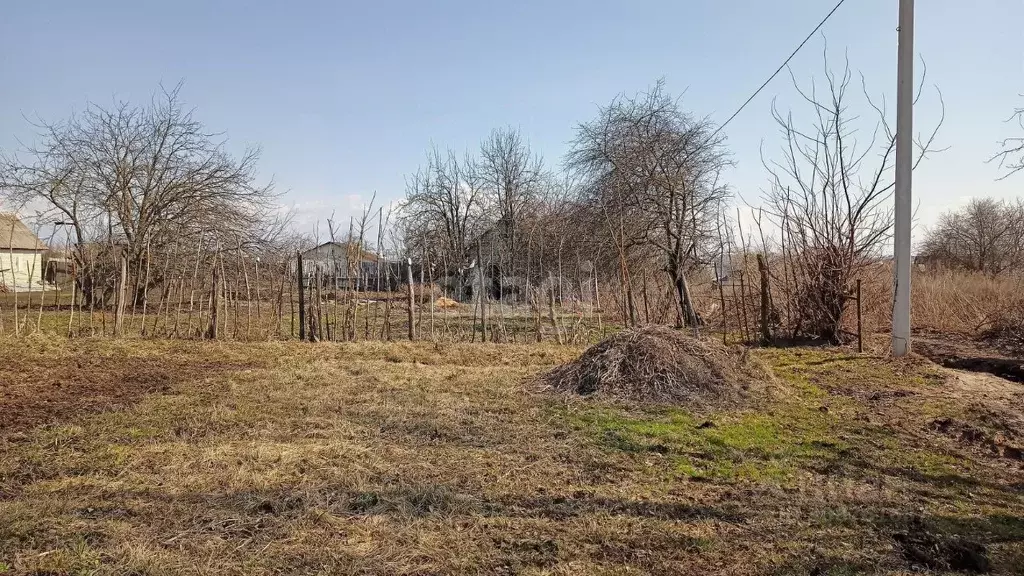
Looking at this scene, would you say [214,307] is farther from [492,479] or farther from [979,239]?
[979,239]

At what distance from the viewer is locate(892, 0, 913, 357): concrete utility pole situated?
8.67 meters

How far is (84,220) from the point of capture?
50.4 ft

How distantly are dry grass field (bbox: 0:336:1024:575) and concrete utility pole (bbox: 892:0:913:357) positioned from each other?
190cm

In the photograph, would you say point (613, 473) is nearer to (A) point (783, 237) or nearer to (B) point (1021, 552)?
(B) point (1021, 552)

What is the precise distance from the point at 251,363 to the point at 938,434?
Result: 8487mm

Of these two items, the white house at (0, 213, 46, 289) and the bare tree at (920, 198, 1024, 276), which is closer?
the white house at (0, 213, 46, 289)

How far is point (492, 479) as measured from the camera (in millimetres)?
3684

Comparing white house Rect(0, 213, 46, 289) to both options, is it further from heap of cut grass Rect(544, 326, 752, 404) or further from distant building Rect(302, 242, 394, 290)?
heap of cut grass Rect(544, 326, 752, 404)

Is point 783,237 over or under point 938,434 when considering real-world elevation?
over

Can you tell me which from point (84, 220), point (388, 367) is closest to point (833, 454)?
point (388, 367)

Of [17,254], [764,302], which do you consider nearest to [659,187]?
[764,302]

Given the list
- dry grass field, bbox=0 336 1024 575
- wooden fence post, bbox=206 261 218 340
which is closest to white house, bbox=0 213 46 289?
wooden fence post, bbox=206 261 218 340

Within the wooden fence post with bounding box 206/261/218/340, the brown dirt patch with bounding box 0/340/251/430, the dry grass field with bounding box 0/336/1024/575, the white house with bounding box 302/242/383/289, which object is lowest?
the dry grass field with bounding box 0/336/1024/575

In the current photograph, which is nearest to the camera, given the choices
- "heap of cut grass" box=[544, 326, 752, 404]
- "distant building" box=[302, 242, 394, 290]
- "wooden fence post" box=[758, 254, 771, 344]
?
"heap of cut grass" box=[544, 326, 752, 404]
